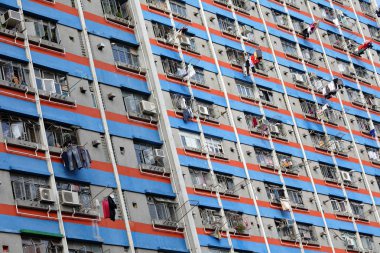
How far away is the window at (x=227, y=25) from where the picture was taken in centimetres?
6105

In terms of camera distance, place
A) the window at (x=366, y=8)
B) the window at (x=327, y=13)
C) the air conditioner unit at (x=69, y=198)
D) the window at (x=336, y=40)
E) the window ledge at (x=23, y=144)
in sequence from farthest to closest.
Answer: the window at (x=366, y=8) < the window at (x=327, y=13) < the window at (x=336, y=40) < the air conditioner unit at (x=69, y=198) < the window ledge at (x=23, y=144)

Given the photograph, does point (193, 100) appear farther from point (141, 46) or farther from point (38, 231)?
point (38, 231)

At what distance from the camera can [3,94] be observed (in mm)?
42625

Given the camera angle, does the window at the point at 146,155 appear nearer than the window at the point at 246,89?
Yes

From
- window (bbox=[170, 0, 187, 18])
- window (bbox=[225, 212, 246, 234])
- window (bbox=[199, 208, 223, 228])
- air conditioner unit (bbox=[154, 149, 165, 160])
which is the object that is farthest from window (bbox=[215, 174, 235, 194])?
window (bbox=[170, 0, 187, 18])

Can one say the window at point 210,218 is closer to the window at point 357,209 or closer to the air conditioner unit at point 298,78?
the window at point 357,209

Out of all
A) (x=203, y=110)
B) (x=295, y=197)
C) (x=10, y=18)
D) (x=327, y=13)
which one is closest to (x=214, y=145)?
(x=203, y=110)

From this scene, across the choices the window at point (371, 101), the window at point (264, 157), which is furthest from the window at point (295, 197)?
the window at point (371, 101)

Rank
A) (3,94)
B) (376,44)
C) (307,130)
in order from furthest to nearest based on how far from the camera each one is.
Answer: (376,44)
(307,130)
(3,94)

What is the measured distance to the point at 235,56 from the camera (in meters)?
60.5

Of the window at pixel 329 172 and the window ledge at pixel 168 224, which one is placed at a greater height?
the window at pixel 329 172

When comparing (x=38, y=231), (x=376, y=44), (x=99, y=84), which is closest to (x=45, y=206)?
(x=38, y=231)

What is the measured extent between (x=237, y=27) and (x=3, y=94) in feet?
80.2

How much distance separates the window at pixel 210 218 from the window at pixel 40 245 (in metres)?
11.4
